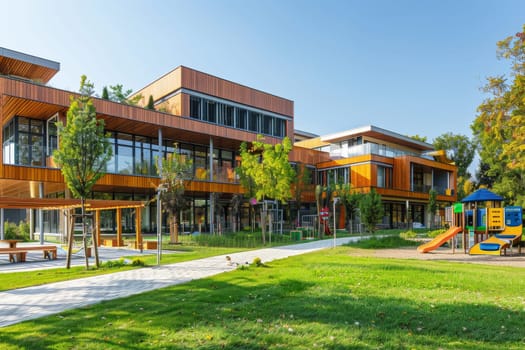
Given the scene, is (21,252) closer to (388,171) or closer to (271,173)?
(271,173)

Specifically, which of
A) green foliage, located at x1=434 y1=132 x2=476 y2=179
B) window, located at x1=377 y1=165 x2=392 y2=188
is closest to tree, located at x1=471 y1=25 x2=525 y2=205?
window, located at x1=377 y1=165 x2=392 y2=188

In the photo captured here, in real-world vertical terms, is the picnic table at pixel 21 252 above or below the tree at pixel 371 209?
below

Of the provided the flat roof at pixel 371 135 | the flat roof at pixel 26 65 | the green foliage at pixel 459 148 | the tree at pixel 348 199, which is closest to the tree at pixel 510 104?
the tree at pixel 348 199

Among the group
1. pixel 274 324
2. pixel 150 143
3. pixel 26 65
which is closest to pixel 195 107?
pixel 150 143

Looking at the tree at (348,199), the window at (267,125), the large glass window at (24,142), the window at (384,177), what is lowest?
the tree at (348,199)

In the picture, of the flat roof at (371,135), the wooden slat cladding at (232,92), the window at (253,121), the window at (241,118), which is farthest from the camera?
the flat roof at (371,135)

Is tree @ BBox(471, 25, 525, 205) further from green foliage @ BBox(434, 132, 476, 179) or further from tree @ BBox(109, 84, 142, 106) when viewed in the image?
green foliage @ BBox(434, 132, 476, 179)

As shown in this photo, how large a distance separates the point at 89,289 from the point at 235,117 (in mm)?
24614

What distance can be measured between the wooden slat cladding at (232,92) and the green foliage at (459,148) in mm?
40734

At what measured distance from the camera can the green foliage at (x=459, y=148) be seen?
65125mm

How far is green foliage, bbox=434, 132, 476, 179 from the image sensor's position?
6512cm

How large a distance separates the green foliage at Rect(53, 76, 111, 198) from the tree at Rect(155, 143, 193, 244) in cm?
860

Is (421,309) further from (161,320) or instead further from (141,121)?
(141,121)

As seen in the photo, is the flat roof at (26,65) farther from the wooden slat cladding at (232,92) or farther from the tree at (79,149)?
the tree at (79,149)
